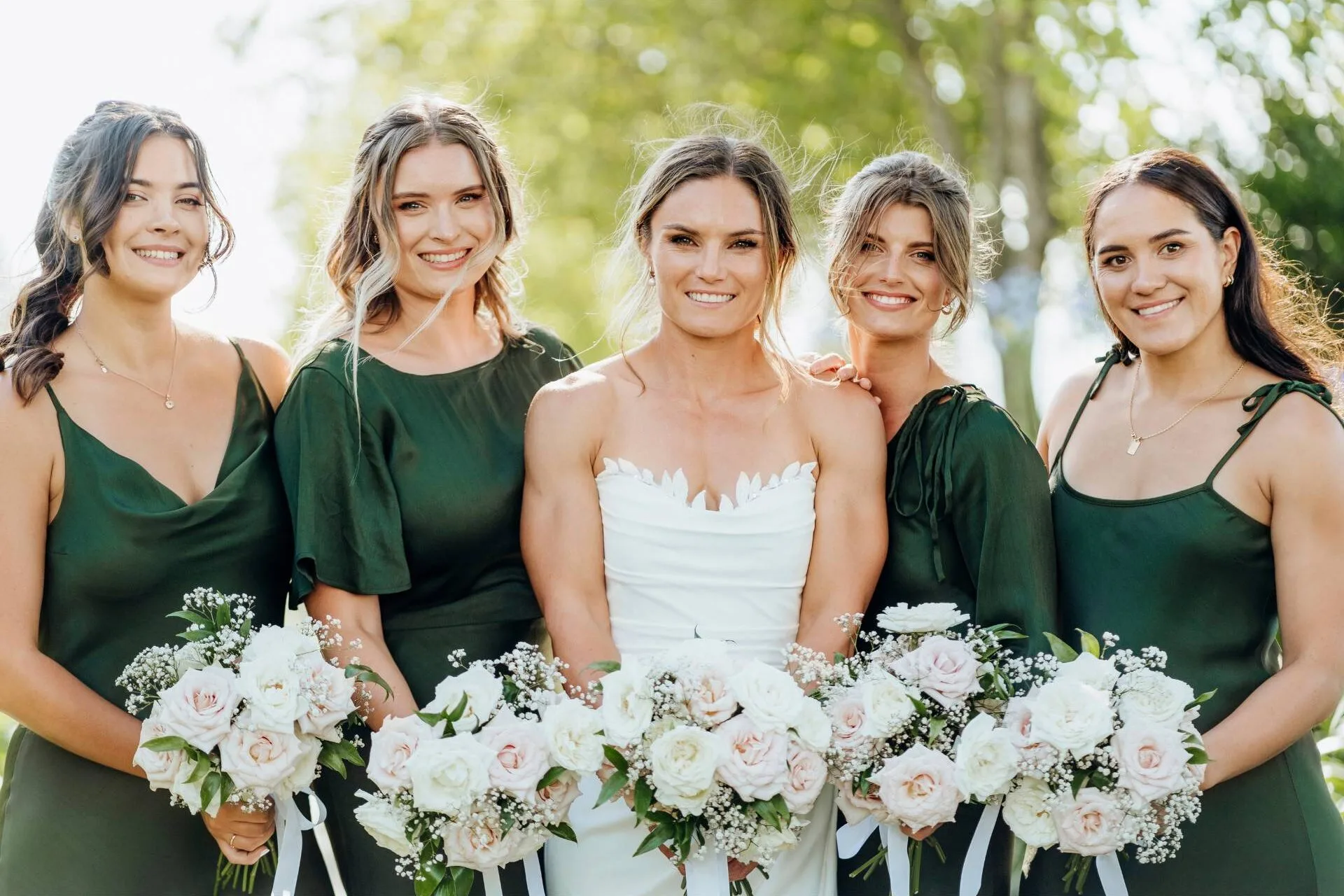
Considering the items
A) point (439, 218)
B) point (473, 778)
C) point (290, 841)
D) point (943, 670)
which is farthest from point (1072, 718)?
point (439, 218)

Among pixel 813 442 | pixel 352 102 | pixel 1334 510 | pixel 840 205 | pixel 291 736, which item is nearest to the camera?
pixel 291 736

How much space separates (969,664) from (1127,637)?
2.56 feet

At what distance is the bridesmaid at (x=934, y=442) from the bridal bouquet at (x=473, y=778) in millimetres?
1221

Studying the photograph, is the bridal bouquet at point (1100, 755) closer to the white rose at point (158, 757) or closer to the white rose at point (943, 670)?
the white rose at point (943, 670)

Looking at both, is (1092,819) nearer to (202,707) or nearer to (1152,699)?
(1152,699)

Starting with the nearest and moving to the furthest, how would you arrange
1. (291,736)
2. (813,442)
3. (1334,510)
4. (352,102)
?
(291,736) < (1334,510) < (813,442) < (352,102)

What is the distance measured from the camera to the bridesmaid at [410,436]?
15.2 ft

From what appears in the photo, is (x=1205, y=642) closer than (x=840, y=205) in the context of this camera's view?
Yes

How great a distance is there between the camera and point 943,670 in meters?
4.00

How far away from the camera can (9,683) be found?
→ 4355mm

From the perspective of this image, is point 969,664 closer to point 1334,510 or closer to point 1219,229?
point 1334,510

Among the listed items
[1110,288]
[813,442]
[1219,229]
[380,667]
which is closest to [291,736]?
[380,667]

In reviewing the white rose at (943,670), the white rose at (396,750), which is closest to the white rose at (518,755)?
the white rose at (396,750)

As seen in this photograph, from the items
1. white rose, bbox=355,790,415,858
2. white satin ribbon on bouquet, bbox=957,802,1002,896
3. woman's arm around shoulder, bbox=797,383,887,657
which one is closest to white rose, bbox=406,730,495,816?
white rose, bbox=355,790,415,858
